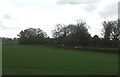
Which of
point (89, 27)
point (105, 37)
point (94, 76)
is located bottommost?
point (94, 76)

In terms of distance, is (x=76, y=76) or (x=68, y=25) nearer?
(x=76, y=76)

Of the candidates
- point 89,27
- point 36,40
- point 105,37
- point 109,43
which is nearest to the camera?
point 109,43

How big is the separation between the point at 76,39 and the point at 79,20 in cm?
1244

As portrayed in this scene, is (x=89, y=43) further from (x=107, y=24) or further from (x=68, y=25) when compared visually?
(x=68, y=25)

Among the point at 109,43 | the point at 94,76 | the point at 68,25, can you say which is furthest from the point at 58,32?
the point at 94,76

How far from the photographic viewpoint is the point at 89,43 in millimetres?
50438

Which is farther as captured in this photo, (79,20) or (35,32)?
(35,32)

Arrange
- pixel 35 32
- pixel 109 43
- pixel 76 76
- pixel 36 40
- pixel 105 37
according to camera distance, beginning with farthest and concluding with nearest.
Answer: pixel 35 32 < pixel 36 40 < pixel 105 37 < pixel 109 43 < pixel 76 76

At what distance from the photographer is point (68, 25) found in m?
74.9

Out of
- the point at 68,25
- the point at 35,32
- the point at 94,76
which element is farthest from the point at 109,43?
the point at 35,32

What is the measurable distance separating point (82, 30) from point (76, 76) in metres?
45.7

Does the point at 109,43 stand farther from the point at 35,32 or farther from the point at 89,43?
the point at 35,32

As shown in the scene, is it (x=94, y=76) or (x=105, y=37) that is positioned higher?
(x=105, y=37)

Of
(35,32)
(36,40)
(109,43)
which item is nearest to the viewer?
(109,43)
